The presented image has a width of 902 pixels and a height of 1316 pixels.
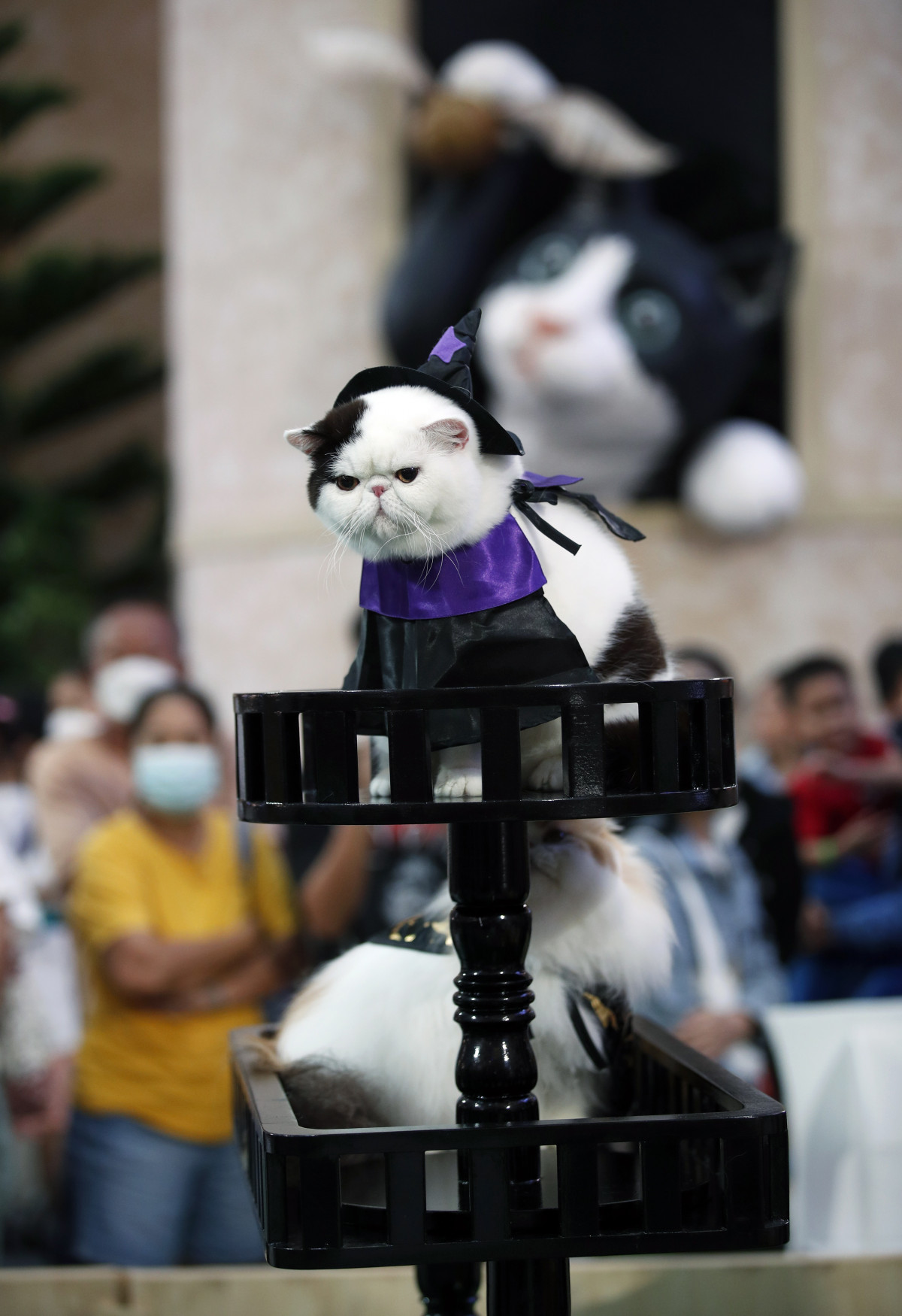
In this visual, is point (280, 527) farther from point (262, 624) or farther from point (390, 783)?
point (390, 783)

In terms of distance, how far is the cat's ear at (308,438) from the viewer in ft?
2.69

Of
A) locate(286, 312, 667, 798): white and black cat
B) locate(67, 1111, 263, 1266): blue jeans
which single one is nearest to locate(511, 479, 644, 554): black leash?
locate(286, 312, 667, 798): white and black cat

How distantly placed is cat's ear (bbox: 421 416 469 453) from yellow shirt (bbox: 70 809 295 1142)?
1294mm

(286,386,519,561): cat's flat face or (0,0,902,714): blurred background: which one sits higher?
(0,0,902,714): blurred background

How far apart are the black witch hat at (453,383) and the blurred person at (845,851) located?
1695 millimetres

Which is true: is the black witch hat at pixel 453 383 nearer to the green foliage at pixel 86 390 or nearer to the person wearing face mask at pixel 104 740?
the person wearing face mask at pixel 104 740

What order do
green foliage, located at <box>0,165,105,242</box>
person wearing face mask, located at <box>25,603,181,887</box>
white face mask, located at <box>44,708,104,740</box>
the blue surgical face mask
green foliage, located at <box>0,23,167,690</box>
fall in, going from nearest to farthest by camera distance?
the blue surgical face mask, person wearing face mask, located at <box>25,603,181,887</box>, white face mask, located at <box>44,708,104,740</box>, green foliage, located at <box>0,23,167,690</box>, green foliage, located at <box>0,165,105,242</box>

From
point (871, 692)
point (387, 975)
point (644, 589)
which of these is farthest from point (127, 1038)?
point (871, 692)

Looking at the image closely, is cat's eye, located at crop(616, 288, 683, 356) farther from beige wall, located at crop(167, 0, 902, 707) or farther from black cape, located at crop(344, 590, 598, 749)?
black cape, located at crop(344, 590, 598, 749)

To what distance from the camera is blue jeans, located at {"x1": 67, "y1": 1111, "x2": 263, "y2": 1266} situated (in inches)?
72.1

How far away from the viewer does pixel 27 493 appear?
834 centimetres

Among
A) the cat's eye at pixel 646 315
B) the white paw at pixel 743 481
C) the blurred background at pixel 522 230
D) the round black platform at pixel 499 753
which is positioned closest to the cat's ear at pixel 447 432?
the round black platform at pixel 499 753

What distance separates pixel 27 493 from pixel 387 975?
7945 millimetres

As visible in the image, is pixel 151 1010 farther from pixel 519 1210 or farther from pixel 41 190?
pixel 41 190
